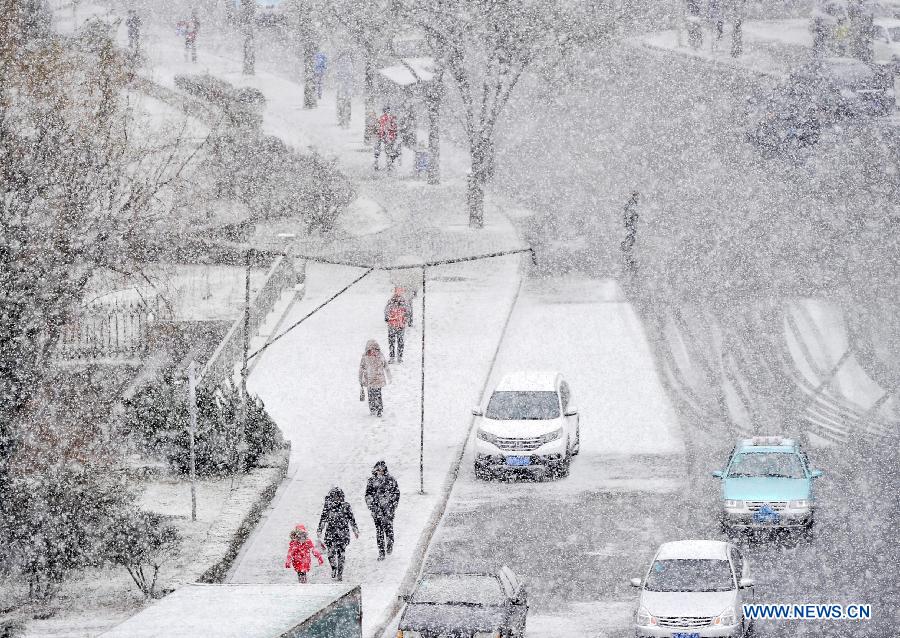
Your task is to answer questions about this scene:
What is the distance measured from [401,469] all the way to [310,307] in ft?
36.9

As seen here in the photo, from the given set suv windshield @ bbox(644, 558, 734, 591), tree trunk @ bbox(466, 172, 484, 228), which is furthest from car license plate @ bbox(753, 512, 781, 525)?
tree trunk @ bbox(466, 172, 484, 228)

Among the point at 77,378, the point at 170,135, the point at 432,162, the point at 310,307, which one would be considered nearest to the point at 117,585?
the point at 77,378

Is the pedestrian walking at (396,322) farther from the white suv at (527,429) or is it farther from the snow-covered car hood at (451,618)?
the snow-covered car hood at (451,618)

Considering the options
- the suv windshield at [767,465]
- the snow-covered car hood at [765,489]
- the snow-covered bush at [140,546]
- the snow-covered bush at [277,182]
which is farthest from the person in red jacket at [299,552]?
the snow-covered bush at [277,182]

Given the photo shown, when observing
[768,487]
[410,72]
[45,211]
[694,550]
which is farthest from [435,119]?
[694,550]

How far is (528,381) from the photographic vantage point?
3062 cm

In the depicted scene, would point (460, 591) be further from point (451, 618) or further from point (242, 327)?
point (242, 327)

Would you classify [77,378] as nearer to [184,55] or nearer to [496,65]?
[496,65]

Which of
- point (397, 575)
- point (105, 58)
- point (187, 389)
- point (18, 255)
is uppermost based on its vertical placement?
point (105, 58)

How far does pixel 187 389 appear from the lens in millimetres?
28422

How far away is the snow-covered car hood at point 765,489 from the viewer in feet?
83.8

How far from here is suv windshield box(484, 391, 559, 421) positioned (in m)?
29.6

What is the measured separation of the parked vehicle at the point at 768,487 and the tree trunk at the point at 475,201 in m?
20.8

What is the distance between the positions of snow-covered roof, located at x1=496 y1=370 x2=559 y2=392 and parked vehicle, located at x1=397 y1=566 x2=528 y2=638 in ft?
30.6
